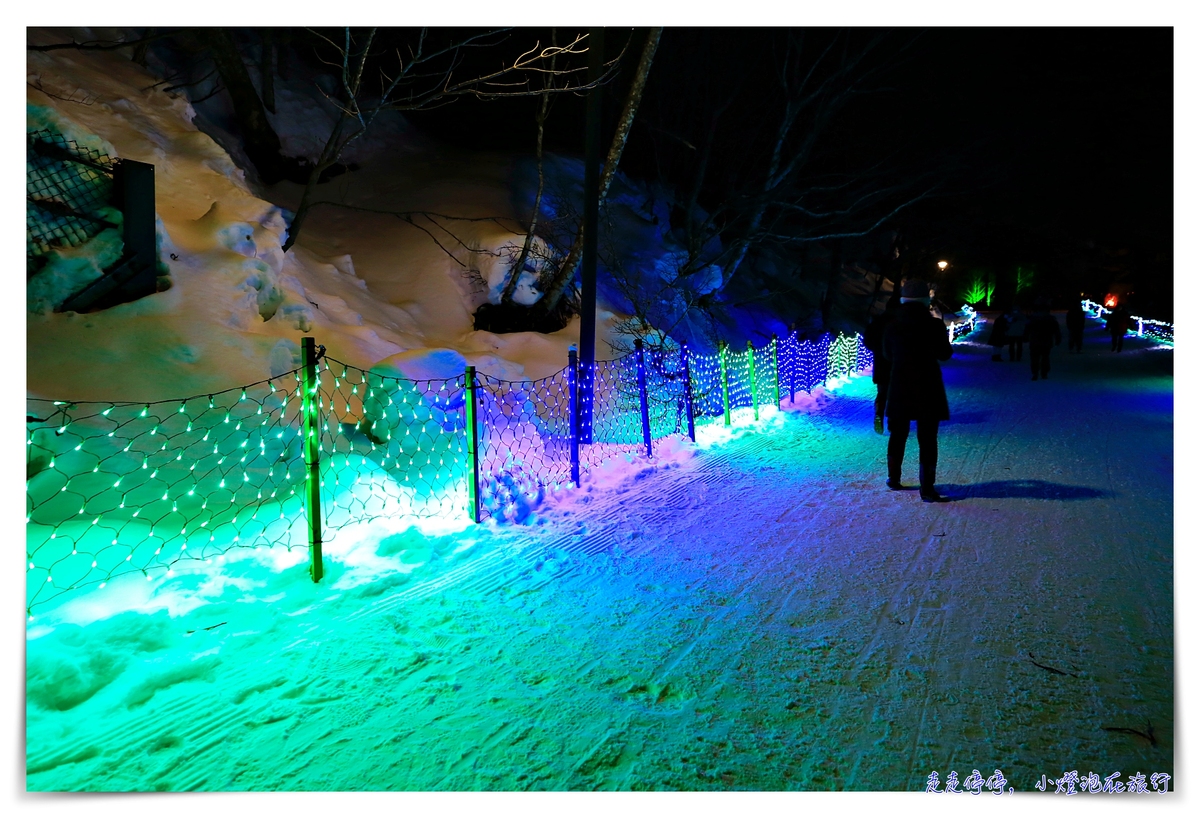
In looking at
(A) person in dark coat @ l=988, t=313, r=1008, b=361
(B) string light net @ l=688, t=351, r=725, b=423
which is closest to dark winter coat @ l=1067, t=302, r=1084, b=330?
(A) person in dark coat @ l=988, t=313, r=1008, b=361

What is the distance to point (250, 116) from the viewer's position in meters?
17.0

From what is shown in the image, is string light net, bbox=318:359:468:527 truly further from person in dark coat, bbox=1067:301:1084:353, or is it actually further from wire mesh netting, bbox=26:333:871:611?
person in dark coat, bbox=1067:301:1084:353

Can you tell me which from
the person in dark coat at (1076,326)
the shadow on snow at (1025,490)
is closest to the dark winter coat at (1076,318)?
the person in dark coat at (1076,326)

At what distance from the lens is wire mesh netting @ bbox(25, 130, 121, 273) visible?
25.4 feet

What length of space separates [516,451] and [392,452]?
1.45m

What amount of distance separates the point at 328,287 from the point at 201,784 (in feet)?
32.9

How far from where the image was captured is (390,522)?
559cm

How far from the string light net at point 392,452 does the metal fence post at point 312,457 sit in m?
0.80

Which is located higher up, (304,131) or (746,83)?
(746,83)

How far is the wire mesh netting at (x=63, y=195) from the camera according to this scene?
773cm

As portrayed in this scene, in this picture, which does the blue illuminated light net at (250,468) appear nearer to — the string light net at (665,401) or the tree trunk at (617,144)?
the string light net at (665,401)

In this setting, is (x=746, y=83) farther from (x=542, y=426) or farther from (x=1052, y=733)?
(x=1052, y=733)

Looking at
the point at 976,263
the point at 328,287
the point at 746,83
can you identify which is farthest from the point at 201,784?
the point at 976,263

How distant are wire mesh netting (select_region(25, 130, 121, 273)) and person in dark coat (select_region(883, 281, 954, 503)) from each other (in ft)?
28.0
